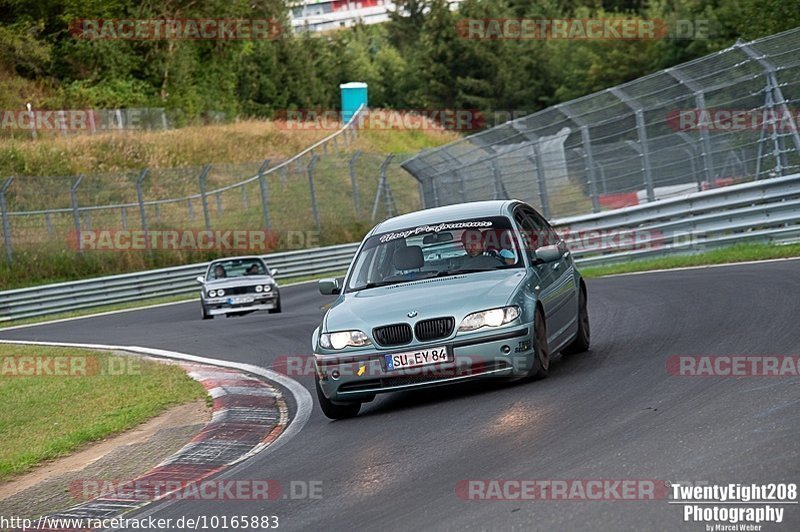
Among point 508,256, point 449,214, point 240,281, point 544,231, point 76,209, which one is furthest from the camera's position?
point 76,209

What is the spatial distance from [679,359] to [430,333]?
2006 mm

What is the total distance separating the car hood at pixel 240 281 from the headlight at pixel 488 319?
16.1 meters

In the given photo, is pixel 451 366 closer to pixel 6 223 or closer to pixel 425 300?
pixel 425 300

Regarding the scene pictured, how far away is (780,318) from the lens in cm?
1129

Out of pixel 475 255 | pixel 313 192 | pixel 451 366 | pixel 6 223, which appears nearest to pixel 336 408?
pixel 451 366

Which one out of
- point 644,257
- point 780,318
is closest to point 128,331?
point 644,257

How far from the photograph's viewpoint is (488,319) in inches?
366

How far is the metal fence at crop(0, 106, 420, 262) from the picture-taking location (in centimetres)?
3588

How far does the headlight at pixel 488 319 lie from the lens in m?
9.27

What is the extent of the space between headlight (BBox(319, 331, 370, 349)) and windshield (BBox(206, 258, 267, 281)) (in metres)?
16.5

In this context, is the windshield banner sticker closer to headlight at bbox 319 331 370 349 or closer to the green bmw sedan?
the green bmw sedan

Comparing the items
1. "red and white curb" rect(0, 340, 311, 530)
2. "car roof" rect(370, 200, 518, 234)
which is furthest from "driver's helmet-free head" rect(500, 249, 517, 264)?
"red and white curb" rect(0, 340, 311, 530)

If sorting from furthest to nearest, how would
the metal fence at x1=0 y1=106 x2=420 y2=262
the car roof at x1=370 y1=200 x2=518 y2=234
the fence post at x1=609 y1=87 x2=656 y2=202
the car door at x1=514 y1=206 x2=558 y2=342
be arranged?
the metal fence at x1=0 y1=106 x2=420 y2=262 → the fence post at x1=609 y1=87 x2=656 y2=202 → the car roof at x1=370 y1=200 x2=518 y2=234 → the car door at x1=514 y1=206 x2=558 y2=342

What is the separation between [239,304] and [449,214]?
581 inches
